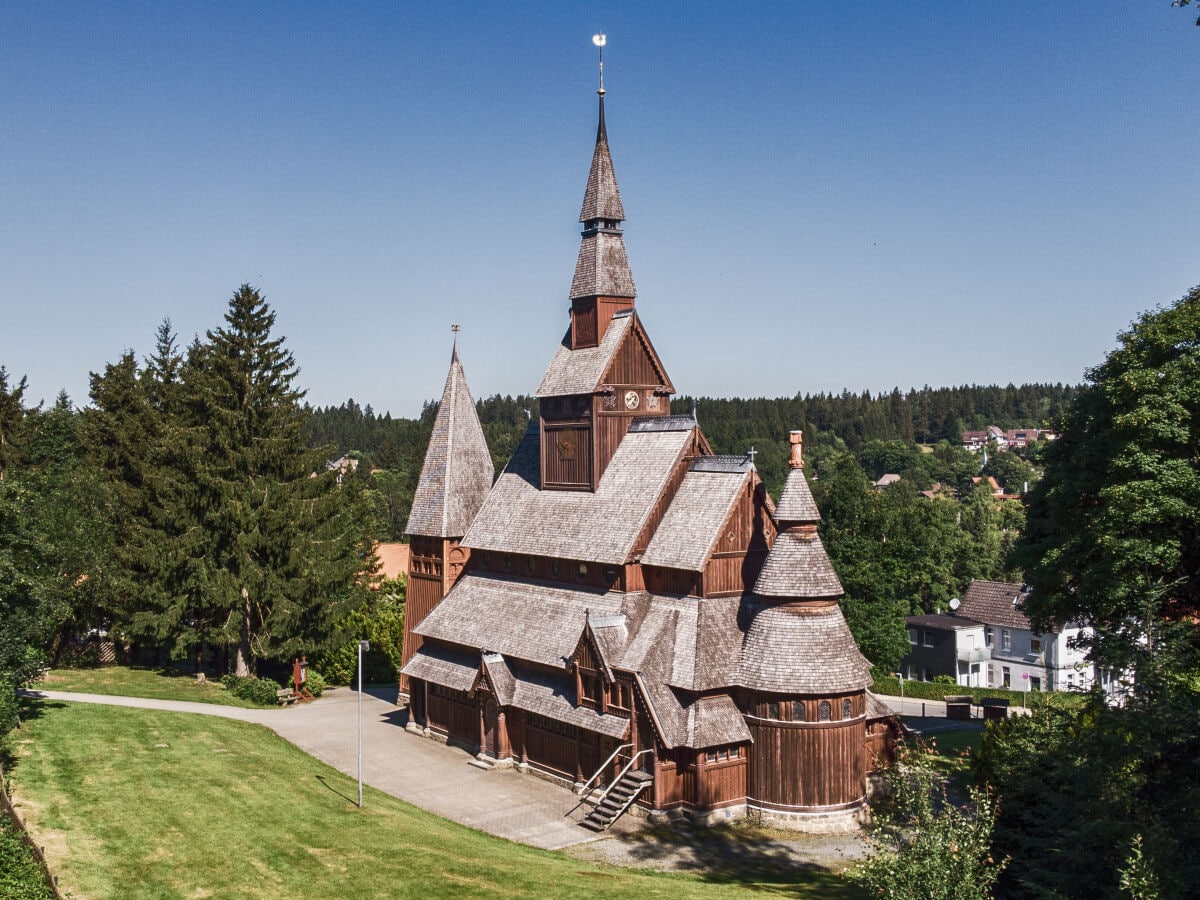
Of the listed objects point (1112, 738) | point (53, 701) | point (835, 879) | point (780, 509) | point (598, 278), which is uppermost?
point (598, 278)

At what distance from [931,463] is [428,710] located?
507ft

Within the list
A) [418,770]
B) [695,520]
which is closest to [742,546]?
[695,520]

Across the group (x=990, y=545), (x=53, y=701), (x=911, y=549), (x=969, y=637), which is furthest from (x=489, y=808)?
(x=990, y=545)

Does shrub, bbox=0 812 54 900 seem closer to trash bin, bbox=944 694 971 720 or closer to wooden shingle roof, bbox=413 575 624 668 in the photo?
wooden shingle roof, bbox=413 575 624 668

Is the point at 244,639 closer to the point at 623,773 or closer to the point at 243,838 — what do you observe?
the point at 243,838

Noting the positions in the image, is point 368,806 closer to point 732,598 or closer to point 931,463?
point 732,598

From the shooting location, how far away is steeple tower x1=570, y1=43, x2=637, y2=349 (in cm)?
4162

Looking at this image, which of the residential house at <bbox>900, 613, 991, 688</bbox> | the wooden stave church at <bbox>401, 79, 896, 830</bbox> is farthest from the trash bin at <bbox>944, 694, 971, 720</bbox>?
the residential house at <bbox>900, 613, 991, 688</bbox>

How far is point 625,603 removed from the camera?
35844 mm

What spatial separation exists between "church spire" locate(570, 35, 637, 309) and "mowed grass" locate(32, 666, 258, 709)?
77.9ft

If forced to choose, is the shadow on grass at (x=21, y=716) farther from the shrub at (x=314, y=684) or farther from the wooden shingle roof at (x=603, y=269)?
the wooden shingle roof at (x=603, y=269)

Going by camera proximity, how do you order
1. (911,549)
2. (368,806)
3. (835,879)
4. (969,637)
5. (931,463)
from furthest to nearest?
(931,463), (969,637), (911,549), (368,806), (835,879)

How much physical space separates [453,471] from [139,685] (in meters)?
17.1

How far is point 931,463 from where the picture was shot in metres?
182
